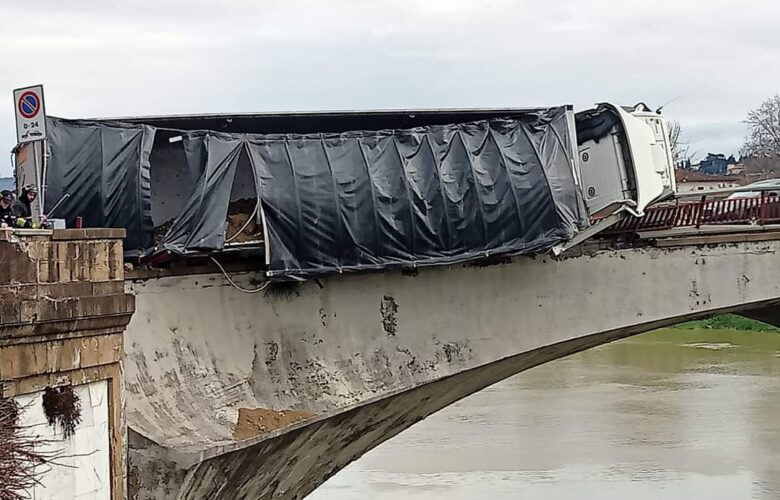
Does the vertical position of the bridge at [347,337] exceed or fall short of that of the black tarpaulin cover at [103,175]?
it falls short

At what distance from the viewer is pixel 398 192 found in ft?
34.6

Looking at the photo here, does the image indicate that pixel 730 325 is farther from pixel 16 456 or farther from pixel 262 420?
pixel 16 456

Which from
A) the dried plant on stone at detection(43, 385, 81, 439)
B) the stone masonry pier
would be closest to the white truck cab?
the stone masonry pier

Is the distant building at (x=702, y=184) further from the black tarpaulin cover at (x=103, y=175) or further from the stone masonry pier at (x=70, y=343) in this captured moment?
the stone masonry pier at (x=70, y=343)

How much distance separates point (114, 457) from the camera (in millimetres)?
7852

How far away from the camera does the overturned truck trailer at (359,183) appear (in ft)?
33.0

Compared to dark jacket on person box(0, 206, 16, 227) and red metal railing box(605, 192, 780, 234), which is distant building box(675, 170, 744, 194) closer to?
red metal railing box(605, 192, 780, 234)

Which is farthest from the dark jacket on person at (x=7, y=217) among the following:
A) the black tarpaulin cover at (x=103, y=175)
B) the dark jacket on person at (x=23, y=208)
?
the black tarpaulin cover at (x=103, y=175)

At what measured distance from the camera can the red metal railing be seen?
39.8ft

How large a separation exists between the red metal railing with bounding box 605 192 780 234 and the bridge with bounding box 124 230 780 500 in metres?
0.18

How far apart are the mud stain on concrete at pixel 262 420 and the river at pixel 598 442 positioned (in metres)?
10.6

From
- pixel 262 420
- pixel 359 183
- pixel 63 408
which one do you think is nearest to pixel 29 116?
pixel 63 408

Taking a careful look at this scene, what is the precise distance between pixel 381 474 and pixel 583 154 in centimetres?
1273

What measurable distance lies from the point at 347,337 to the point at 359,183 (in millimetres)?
1782
